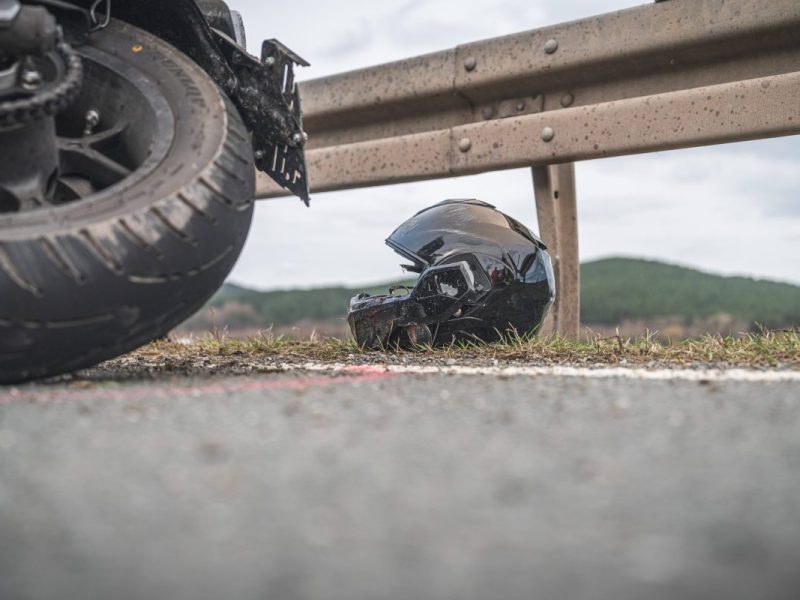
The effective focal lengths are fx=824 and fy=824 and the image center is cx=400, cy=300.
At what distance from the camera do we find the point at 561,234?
5816 mm

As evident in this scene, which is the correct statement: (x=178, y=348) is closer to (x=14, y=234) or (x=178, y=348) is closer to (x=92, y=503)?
(x=14, y=234)

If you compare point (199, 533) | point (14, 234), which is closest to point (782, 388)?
point (199, 533)

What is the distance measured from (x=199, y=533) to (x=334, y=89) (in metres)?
6.01

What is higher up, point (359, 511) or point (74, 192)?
point (74, 192)

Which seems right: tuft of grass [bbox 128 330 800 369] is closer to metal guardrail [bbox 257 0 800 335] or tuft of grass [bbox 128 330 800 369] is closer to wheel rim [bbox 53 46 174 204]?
wheel rim [bbox 53 46 174 204]

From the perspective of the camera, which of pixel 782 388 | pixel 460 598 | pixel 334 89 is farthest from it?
pixel 334 89

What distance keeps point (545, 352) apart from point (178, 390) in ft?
7.10

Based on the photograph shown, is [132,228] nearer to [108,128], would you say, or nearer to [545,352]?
[108,128]

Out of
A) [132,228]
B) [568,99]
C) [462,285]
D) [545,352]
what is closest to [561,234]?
[568,99]

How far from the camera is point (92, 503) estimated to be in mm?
1172

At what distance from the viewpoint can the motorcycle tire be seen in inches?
91.4

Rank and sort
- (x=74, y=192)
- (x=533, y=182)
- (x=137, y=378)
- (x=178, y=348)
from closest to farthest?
(x=137, y=378) < (x=74, y=192) < (x=178, y=348) < (x=533, y=182)

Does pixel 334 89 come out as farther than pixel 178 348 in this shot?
Yes

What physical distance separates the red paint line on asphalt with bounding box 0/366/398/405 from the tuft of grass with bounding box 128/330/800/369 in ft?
3.97
